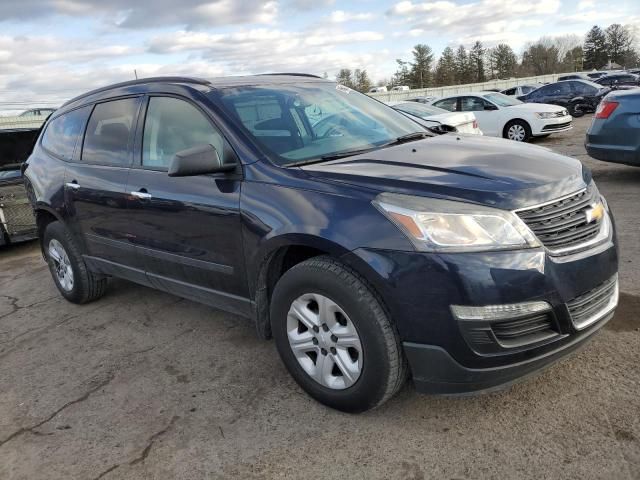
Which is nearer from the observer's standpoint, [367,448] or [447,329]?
[447,329]

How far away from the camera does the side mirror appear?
2953 millimetres

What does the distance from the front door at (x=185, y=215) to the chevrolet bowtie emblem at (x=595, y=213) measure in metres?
1.81

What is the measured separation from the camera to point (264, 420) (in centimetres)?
291

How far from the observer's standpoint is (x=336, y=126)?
3.60 m

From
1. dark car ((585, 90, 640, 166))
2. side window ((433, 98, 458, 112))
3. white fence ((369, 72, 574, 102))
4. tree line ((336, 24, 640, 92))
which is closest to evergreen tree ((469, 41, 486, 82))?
tree line ((336, 24, 640, 92))

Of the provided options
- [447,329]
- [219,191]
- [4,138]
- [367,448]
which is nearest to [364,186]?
[447,329]

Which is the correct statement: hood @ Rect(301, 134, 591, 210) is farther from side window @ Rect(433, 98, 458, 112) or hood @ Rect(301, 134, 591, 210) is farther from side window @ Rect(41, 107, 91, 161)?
side window @ Rect(433, 98, 458, 112)

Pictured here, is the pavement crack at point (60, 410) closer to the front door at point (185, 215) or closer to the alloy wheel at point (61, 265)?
the front door at point (185, 215)

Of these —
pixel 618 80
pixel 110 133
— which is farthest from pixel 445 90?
pixel 110 133

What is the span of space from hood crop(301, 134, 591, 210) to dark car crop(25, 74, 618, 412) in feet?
0.03

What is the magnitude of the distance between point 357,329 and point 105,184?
2421mm

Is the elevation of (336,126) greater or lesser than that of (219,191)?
greater

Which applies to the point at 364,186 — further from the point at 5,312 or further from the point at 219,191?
the point at 5,312

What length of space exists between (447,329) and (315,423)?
92 cm
